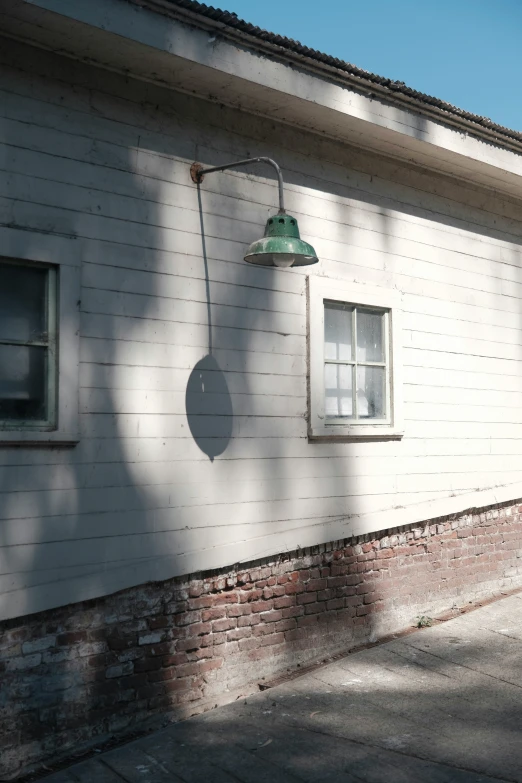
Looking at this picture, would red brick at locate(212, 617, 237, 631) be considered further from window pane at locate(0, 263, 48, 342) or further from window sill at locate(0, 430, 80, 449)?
window pane at locate(0, 263, 48, 342)

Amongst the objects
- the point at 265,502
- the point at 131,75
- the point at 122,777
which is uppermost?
the point at 131,75

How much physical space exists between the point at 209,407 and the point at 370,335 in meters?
1.94

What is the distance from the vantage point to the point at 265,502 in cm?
652

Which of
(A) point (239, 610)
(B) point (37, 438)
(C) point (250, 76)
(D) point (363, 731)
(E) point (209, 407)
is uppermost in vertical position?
(C) point (250, 76)

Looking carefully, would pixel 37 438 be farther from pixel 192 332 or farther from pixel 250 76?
pixel 250 76

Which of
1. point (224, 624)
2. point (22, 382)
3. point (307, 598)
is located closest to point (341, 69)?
point (22, 382)

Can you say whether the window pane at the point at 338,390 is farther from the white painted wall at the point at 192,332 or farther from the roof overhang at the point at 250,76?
the roof overhang at the point at 250,76

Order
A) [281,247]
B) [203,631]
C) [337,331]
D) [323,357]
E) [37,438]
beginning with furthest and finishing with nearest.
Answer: [337,331], [323,357], [203,631], [281,247], [37,438]

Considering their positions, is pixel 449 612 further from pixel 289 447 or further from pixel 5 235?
pixel 5 235

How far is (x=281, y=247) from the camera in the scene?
216 inches

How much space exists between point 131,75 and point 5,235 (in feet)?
4.97

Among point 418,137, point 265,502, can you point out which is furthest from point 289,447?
point 418,137

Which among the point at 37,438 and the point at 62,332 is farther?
the point at 62,332

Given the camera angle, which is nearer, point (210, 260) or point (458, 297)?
point (210, 260)
